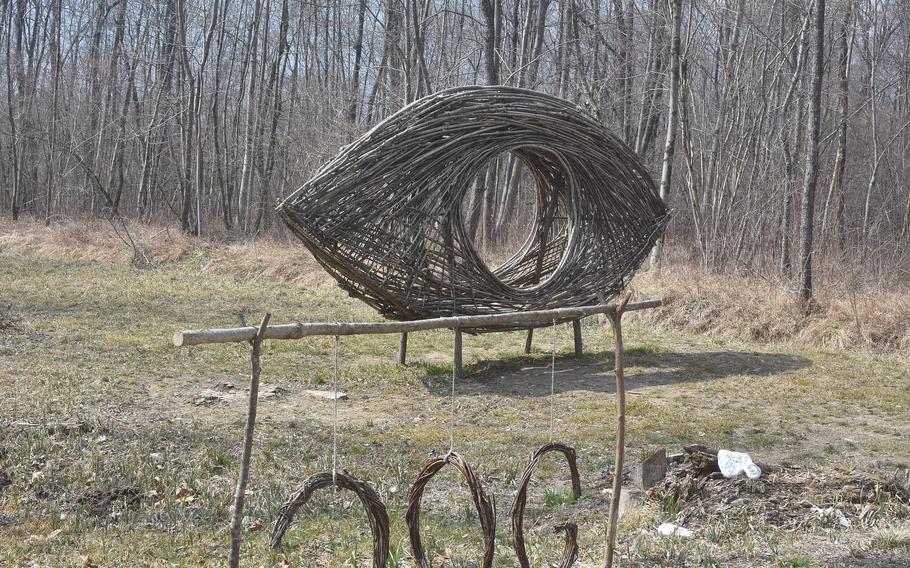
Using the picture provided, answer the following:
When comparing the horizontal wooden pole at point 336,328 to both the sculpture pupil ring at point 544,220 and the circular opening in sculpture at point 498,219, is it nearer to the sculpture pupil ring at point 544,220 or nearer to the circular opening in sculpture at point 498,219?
the sculpture pupil ring at point 544,220

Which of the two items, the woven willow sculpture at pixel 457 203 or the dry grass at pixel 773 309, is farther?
the dry grass at pixel 773 309

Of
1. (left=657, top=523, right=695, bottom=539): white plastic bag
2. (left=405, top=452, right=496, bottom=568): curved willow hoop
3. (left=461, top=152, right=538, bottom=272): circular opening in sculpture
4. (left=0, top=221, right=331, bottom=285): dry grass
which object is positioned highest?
(left=461, top=152, right=538, bottom=272): circular opening in sculpture

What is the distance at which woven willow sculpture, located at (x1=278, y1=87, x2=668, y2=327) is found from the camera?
812 cm

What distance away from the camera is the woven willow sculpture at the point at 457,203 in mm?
8125

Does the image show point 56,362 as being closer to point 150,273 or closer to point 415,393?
point 415,393

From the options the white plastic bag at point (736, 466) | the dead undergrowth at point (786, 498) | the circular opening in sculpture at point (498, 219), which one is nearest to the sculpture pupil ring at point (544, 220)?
the white plastic bag at point (736, 466)

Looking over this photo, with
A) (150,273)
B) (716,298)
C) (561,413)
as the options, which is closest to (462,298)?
(561,413)

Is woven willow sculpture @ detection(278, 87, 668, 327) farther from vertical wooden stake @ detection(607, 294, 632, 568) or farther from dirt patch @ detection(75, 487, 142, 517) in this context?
vertical wooden stake @ detection(607, 294, 632, 568)

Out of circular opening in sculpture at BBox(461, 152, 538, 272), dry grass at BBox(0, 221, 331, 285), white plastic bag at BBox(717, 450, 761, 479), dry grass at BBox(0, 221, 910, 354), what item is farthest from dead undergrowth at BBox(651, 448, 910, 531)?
dry grass at BBox(0, 221, 331, 285)

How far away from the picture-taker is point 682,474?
546cm

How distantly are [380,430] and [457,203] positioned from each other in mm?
2632

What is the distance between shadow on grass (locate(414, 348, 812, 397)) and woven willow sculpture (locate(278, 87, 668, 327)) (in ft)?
2.79

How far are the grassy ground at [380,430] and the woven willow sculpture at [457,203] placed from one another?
1.03 meters

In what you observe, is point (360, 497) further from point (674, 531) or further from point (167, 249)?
point (167, 249)
